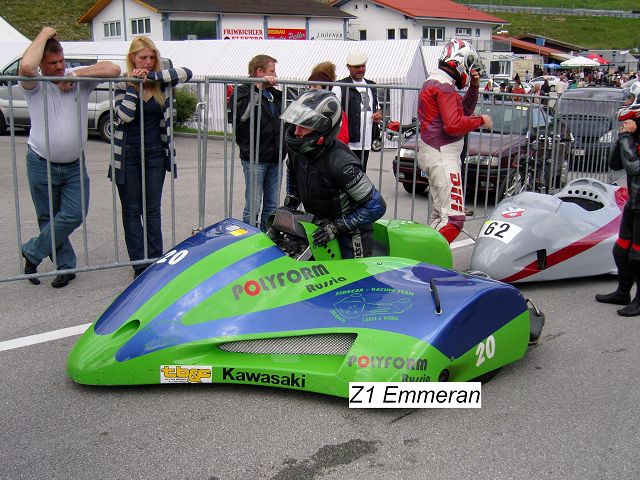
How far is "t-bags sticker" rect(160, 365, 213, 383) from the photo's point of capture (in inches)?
147

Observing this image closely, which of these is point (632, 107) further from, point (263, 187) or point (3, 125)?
point (3, 125)

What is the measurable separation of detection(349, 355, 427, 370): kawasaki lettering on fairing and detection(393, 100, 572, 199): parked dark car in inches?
207

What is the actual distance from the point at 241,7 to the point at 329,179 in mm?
40199

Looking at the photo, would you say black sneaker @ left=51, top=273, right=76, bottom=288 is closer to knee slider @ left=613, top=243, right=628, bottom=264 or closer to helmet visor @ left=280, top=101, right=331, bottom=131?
helmet visor @ left=280, top=101, right=331, bottom=131

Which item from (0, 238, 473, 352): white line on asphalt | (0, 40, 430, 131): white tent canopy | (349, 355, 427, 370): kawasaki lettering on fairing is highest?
(0, 40, 430, 131): white tent canopy

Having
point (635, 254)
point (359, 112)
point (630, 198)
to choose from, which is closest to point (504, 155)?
point (359, 112)

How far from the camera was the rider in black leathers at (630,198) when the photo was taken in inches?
213

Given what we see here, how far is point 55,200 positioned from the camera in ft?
19.4

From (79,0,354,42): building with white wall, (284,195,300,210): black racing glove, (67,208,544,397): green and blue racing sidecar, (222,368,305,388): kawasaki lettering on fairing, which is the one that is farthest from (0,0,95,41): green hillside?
(222,368,305,388): kawasaki lettering on fairing

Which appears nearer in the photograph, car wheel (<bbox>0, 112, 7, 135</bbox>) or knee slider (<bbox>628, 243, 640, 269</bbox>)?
knee slider (<bbox>628, 243, 640, 269</bbox>)

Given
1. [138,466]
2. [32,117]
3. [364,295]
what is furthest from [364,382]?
[32,117]

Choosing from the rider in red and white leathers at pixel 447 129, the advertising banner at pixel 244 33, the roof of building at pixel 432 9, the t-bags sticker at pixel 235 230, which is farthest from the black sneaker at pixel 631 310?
the roof of building at pixel 432 9

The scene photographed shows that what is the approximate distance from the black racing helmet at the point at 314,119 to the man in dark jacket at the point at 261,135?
2046 mm

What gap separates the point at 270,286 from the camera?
3889mm
